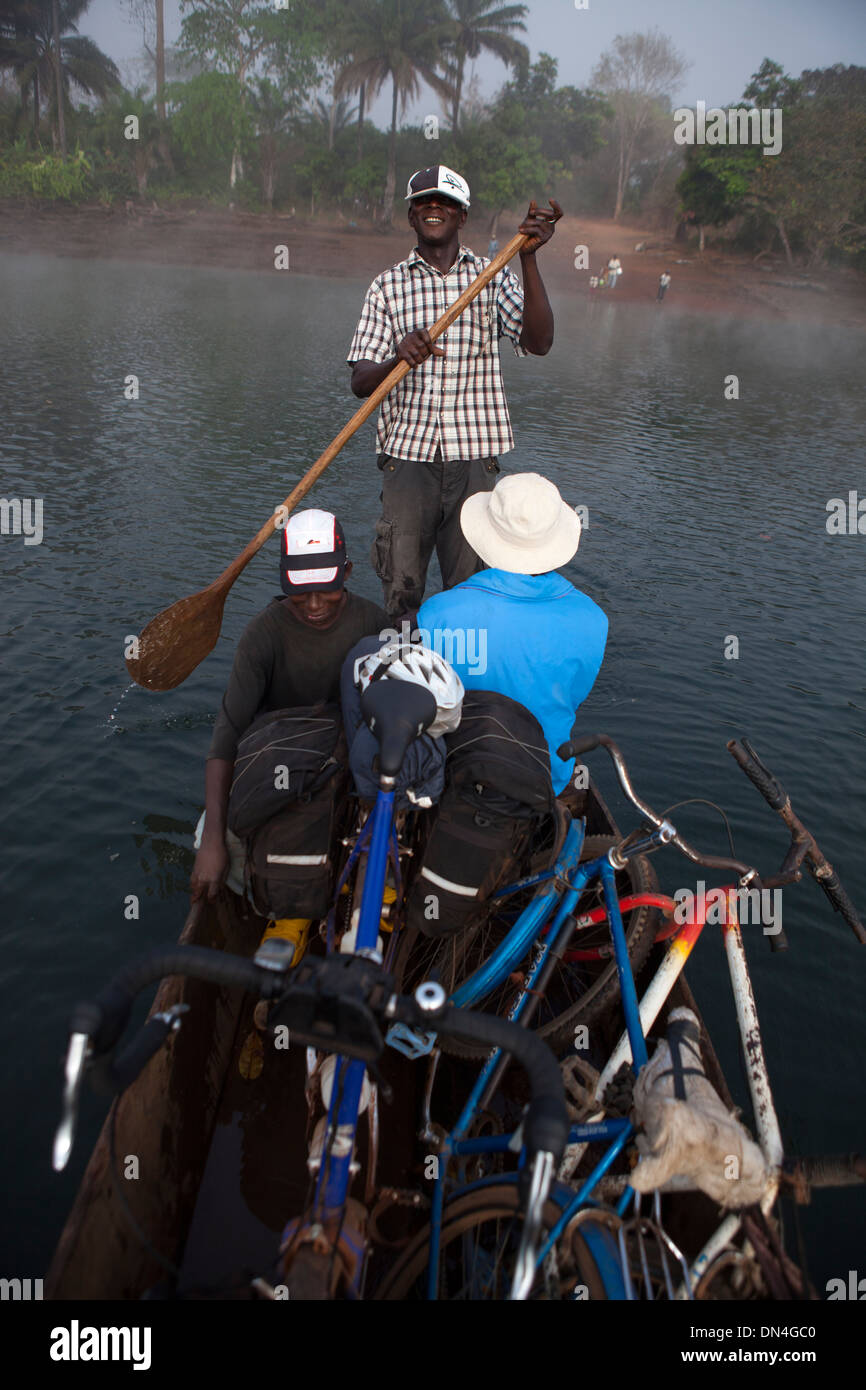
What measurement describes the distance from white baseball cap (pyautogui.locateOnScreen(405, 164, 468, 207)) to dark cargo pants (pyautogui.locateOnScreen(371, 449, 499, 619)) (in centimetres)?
136

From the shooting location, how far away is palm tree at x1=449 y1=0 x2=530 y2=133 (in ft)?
156

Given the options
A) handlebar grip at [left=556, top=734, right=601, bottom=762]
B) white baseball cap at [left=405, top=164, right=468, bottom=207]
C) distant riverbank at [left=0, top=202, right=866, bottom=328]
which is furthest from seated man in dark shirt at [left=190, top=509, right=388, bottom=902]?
distant riverbank at [left=0, top=202, right=866, bottom=328]

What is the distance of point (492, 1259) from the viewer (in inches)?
101

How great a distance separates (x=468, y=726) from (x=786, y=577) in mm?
9322

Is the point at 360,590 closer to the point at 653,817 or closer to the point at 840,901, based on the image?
the point at 653,817

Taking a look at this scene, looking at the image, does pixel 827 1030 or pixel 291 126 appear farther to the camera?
pixel 291 126

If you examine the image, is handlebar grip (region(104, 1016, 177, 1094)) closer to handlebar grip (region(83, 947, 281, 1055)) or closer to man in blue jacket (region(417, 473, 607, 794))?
handlebar grip (region(83, 947, 281, 1055))

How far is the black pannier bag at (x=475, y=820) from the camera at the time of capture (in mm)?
3049

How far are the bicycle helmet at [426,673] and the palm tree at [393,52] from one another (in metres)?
50.0

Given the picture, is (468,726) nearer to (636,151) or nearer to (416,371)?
(416,371)

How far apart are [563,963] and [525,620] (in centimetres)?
177

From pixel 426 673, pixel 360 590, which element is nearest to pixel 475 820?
pixel 426 673
